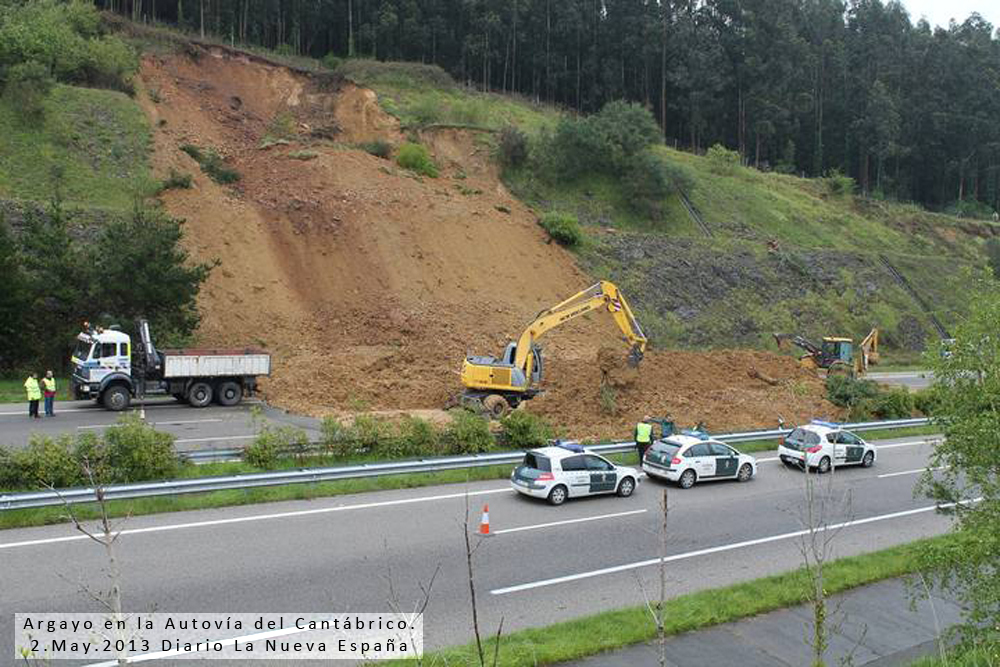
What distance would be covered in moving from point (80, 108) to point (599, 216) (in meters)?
31.7

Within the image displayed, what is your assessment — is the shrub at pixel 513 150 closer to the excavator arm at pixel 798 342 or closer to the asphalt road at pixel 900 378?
the excavator arm at pixel 798 342

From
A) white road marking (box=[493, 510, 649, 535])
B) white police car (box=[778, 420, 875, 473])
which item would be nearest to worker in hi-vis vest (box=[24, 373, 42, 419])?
white road marking (box=[493, 510, 649, 535])

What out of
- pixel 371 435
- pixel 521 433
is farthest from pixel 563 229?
pixel 371 435

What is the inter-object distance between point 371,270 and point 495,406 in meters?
16.6

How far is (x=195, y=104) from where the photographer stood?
5191 centimetres

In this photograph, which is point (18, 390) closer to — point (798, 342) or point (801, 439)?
point (801, 439)

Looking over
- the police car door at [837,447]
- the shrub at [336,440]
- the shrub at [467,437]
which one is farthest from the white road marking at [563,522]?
the police car door at [837,447]

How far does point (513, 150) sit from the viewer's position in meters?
54.6

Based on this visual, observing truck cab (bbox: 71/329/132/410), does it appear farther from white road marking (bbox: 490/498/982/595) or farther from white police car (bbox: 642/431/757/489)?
white road marking (bbox: 490/498/982/595)

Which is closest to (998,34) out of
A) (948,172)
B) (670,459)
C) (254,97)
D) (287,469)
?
(948,172)

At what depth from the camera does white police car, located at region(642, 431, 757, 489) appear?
65.9ft

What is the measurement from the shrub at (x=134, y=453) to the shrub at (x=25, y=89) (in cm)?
3345

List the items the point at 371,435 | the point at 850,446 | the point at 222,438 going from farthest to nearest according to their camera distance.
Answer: the point at 850,446
the point at 222,438
the point at 371,435

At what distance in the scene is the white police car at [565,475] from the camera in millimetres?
17656
